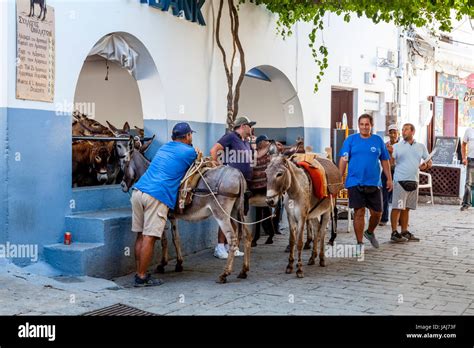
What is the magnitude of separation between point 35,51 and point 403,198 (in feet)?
20.7

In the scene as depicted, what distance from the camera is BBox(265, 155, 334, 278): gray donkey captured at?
7.34 meters

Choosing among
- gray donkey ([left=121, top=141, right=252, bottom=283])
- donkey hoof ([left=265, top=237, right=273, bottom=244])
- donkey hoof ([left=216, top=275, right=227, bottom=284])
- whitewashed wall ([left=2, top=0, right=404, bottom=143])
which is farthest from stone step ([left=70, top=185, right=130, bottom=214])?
donkey hoof ([left=265, top=237, right=273, bottom=244])

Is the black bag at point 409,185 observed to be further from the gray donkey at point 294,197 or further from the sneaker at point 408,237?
the gray donkey at point 294,197

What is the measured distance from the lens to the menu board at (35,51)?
6516 mm

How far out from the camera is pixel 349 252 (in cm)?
930

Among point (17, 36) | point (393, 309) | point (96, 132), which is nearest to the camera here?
point (393, 309)

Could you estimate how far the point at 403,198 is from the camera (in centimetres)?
1020

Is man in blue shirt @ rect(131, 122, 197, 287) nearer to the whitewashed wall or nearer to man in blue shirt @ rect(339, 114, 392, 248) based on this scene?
the whitewashed wall

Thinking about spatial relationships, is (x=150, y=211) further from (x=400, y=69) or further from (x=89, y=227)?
(x=400, y=69)
